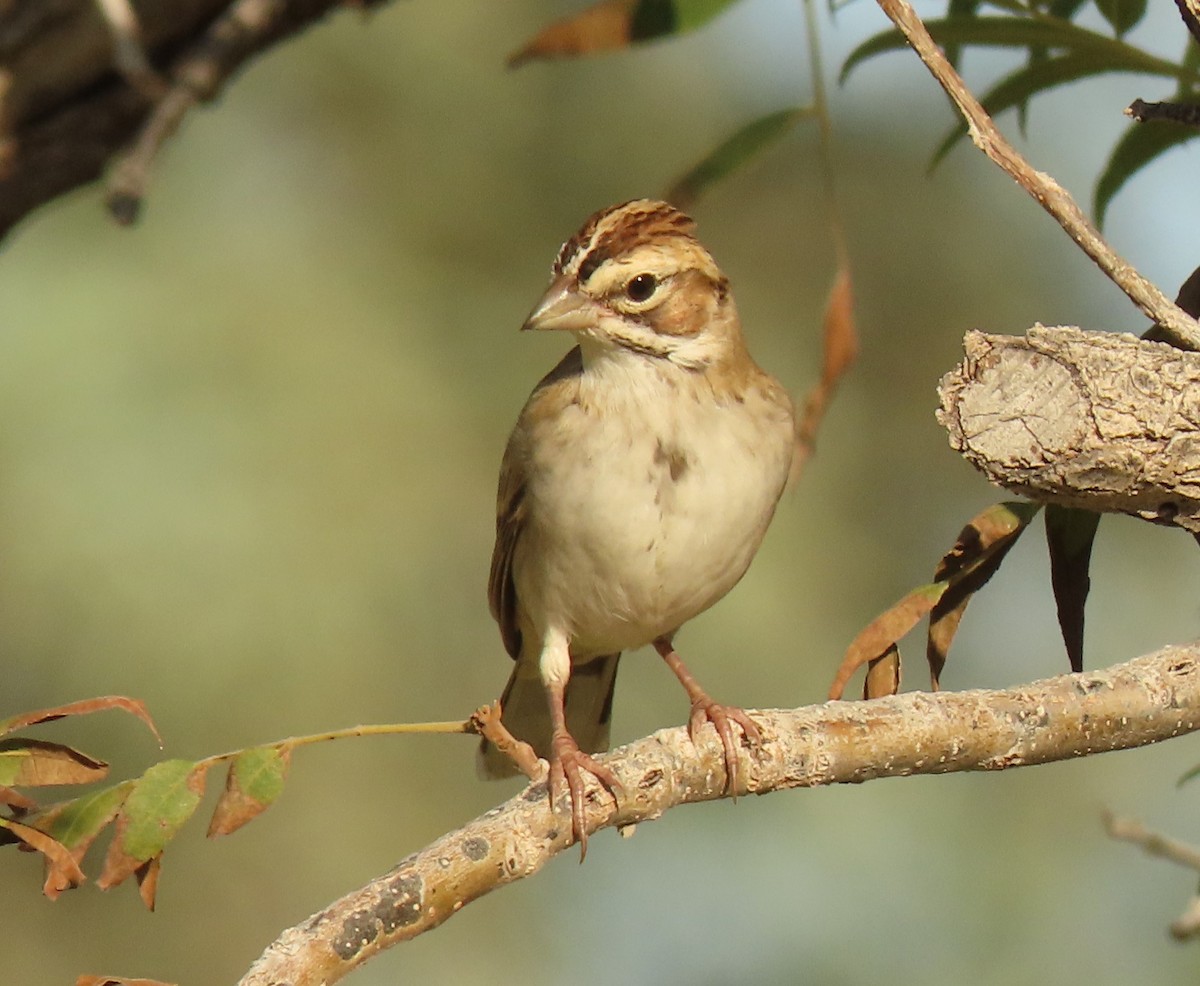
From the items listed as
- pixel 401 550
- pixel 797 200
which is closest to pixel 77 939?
pixel 401 550

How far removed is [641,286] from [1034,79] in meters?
1.03

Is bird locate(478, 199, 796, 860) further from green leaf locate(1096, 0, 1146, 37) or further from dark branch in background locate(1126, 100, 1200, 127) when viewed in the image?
dark branch in background locate(1126, 100, 1200, 127)

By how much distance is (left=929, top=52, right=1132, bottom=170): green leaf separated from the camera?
3180mm

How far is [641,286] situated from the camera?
3934 millimetres

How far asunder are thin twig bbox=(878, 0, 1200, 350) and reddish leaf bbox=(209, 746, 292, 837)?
4.35 ft

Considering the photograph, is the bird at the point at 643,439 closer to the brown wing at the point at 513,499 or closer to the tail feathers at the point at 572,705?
the brown wing at the point at 513,499

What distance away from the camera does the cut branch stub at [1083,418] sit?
7.56ft

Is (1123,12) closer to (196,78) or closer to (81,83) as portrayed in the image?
(196,78)

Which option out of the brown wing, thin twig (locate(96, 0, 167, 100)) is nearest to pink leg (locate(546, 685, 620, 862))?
the brown wing

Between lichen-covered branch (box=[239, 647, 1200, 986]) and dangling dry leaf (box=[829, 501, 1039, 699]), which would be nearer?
lichen-covered branch (box=[239, 647, 1200, 986])

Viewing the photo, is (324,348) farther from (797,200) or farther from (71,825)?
(71,825)

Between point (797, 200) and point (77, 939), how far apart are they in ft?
16.2

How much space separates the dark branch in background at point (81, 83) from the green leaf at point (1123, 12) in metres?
1.92

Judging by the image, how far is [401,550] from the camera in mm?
8367
